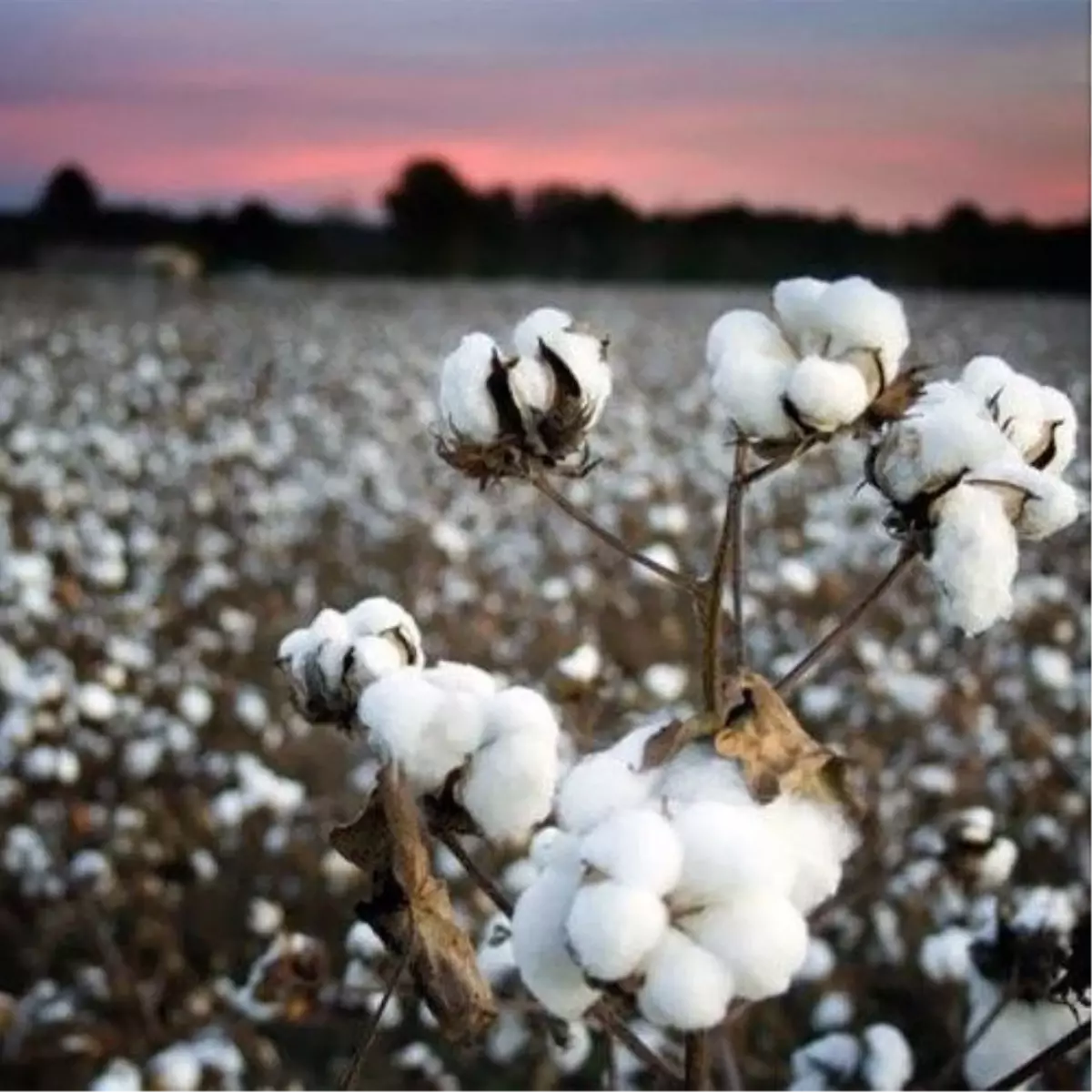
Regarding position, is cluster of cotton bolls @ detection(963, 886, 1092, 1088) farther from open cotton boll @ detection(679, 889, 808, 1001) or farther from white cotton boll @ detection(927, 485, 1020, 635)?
open cotton boll @ detection(679, 889, 808, 1001)

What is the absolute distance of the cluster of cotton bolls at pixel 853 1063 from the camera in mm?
1938

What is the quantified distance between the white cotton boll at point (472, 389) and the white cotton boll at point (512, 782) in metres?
0.19

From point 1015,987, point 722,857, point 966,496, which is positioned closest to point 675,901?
point 722,857

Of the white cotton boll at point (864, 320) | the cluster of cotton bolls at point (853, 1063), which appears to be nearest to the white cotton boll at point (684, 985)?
the white cotton boll at point (864, 320)

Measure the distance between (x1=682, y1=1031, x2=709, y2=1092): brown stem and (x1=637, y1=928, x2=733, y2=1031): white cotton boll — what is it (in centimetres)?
16

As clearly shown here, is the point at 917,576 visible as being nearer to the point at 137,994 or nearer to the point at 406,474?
the point at 406,474

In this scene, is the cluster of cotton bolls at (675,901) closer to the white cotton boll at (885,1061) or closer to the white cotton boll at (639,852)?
the white cotton boll at (639,852)

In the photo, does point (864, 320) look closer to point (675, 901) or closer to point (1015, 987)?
point (675, 901)

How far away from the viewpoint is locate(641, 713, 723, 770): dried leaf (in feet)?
2.80

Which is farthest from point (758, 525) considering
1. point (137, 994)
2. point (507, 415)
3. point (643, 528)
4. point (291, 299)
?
point (291, 299)

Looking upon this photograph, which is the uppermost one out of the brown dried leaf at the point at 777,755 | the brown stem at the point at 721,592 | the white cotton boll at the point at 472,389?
the white cotton boll at the point at 472,389

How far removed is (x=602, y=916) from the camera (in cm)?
78

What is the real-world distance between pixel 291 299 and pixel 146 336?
23.4ft

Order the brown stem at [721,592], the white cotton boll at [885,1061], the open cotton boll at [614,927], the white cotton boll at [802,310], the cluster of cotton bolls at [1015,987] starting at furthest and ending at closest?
the white cotton boll at [885,1061] → the cluster of cotton bolls at [1015,987] → the white cotton boll at [802,310] → the brown stem at [721,592] → the open cotton boll at [614,927]
